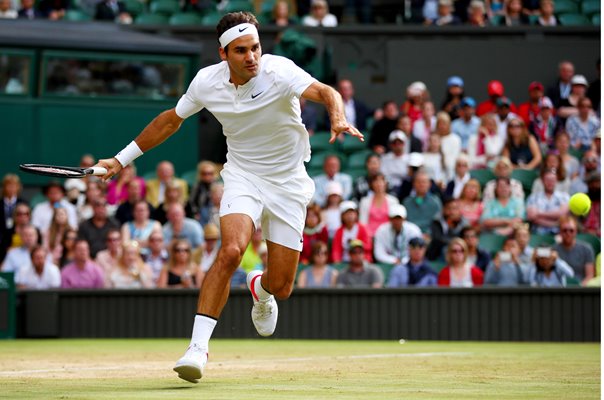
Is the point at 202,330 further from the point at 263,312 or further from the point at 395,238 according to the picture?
the point at 395,238

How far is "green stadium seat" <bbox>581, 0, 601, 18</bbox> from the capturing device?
65.2ft

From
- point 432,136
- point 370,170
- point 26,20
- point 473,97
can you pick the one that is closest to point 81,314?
point 370,170

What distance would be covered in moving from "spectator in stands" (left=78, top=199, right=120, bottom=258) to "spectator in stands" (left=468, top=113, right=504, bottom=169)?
4.66m

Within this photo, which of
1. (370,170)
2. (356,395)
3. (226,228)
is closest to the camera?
(356,395)

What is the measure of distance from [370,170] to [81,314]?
12.8 feet

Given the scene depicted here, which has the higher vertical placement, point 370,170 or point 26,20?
point 26,20

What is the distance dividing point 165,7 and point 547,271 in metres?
8.62

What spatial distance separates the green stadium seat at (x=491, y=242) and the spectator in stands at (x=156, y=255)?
3.58 metres

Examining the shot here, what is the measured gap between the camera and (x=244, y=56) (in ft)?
25.6

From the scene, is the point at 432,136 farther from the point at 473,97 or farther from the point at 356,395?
the point at 356,395

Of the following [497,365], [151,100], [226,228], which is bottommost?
[497,365]

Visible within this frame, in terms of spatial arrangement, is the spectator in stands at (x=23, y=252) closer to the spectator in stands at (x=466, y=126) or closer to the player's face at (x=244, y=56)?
the spectator in stands at (x=466, y=126)

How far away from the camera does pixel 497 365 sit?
30.8 ft

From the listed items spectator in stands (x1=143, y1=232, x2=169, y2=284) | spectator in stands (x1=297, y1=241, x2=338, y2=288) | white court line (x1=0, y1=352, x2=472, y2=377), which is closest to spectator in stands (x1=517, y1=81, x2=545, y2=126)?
spectator in stands (x1=297, y1=241, x2=338, y2=288)
